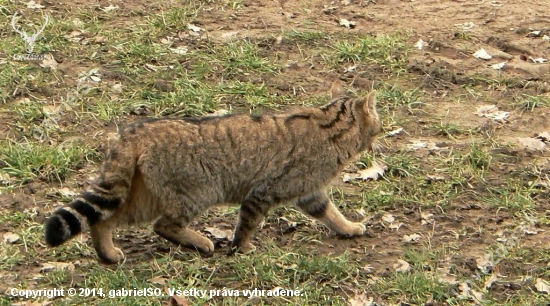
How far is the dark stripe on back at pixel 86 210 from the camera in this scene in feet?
21.5

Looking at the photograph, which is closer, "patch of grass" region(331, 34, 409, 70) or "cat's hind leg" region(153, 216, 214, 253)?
"cat's hind leg" region(153, 216, 214, 253)

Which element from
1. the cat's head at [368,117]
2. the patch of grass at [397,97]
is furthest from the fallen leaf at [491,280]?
the patch of grass at [397,97]

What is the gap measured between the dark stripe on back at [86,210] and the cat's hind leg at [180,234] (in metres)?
0.52

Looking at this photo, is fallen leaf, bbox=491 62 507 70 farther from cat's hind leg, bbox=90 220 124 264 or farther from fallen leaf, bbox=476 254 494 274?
cat's hind leg, bbox=90 220 124 264

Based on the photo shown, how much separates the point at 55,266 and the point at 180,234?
901mm

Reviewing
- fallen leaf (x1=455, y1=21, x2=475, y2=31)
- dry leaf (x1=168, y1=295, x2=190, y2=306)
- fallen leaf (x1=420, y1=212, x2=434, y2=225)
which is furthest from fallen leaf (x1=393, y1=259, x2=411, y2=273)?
fallen leaf (x1=455, y1=21, x2=475, y2=31)

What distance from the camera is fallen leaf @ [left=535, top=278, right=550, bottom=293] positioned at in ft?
22.2

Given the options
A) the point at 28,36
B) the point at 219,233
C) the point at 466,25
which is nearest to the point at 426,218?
the point at 219,233

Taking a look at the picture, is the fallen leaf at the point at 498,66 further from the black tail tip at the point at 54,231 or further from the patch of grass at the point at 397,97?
the black tail tip at the point at 54,231

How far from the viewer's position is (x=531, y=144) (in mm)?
8922

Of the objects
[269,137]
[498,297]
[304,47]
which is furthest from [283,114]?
[304,47]

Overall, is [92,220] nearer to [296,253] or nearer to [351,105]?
[296,253]

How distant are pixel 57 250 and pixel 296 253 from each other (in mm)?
1730

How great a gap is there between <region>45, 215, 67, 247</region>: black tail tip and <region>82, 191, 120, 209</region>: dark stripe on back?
11.7 inches
